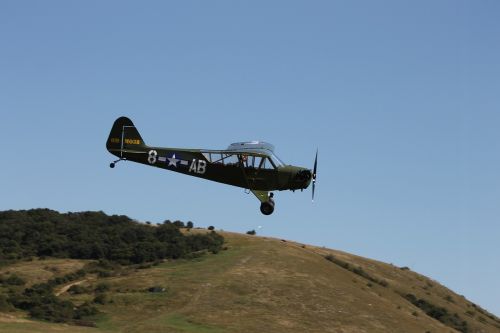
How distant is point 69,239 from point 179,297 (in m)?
37.8

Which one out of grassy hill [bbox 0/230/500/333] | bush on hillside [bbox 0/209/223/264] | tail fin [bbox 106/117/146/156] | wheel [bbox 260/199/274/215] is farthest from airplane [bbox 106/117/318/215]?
bush on hillside [bbox 0/209/223/264]

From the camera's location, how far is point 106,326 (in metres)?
83.8

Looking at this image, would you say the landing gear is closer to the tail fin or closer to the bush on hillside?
the tail fin

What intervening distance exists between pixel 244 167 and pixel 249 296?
61110 millimetres

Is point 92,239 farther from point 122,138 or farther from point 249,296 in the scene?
point 122,138

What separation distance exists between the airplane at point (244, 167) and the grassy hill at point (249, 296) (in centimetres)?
4001

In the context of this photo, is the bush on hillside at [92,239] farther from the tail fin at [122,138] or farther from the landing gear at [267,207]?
the landing gear at [267,207]

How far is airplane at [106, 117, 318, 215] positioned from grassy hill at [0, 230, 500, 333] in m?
40.0

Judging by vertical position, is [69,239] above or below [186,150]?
below

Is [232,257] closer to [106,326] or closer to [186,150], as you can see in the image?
[106,326]

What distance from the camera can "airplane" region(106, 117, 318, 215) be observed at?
39.0 meters

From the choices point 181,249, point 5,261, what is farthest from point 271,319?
point 5,261

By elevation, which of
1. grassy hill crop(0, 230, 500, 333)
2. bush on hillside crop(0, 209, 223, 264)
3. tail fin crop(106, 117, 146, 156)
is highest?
tail fin crop(106, 117, 146, 156)

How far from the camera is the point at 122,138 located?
1753 inches
